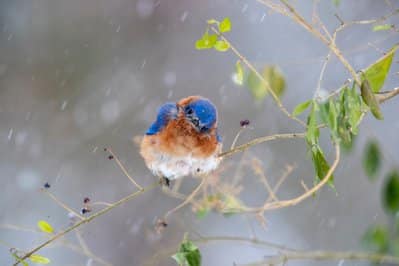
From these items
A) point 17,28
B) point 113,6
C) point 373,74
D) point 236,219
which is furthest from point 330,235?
point 373,74

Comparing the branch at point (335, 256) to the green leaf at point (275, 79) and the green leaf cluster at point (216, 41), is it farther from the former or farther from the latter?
the green leaf cluster at point (216, 41)

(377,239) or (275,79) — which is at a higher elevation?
(275,79)

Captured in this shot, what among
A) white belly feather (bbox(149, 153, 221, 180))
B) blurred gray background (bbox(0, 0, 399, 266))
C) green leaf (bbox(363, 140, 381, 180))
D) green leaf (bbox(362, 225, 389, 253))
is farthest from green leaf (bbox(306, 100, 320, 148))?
blurred gray background (bbox(0, 0, 399, 266))

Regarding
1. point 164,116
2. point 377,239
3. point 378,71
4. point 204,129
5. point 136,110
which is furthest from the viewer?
point 136,110

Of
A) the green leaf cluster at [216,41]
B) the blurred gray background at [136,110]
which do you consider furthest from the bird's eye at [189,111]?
the blurred gray background at [136,110]

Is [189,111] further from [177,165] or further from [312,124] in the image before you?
[312,124]

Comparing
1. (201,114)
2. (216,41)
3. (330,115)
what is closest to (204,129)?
(201,114)

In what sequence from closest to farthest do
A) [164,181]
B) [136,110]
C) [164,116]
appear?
1. [164,181]
2. [164,116]
3. [136,110]
